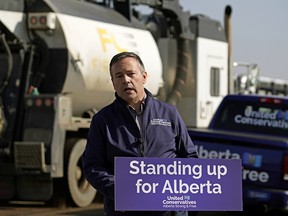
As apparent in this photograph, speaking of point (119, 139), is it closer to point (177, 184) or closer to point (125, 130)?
point (125, 130)

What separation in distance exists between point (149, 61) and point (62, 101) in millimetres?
2825

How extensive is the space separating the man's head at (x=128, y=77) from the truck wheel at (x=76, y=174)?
8337 mm

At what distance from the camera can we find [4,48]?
483 inches

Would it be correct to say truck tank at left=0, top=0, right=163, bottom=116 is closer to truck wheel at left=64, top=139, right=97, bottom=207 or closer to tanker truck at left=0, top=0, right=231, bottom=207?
tanker truck at left=0, top=0, right=231, bottom=207

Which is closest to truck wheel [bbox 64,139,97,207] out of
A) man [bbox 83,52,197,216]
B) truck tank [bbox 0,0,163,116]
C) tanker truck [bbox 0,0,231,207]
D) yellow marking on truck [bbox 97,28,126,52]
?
tanker truck [bbox 0,0,231,207]

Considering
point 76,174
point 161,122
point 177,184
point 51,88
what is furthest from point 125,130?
point 76,174

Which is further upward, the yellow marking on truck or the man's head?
the yellow marking on truck

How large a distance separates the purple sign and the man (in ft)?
0.24

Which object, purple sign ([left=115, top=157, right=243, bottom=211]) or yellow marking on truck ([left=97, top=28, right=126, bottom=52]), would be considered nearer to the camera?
purple sign ([left=115, top=157, right=243, bottom=211])

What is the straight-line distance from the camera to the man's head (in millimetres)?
4379

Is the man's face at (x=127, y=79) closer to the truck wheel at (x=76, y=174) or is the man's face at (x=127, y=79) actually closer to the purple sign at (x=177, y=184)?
the purple sign at (x=177, y=184)

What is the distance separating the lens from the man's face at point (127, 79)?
4375 millimetres

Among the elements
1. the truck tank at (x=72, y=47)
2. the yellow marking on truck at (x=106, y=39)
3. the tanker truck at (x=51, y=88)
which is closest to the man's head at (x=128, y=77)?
the tanker truck at (x=51, y=88)

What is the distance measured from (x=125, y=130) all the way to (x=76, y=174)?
8.73 metres
